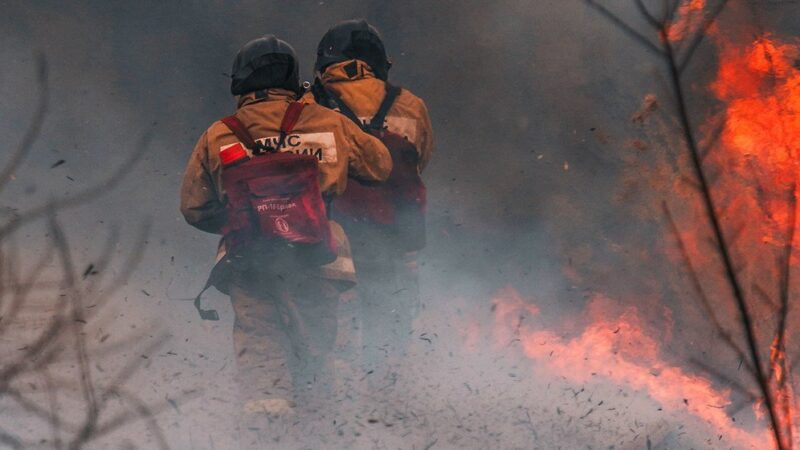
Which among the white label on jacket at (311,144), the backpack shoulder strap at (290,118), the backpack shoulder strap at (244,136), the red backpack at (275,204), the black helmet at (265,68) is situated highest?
the black helmet at (265,68)

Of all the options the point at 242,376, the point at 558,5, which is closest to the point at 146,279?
the point at 242,376

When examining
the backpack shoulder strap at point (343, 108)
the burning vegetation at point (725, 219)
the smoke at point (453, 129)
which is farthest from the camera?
the smoke at point (453, 129)

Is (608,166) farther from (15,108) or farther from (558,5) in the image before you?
(15,108)

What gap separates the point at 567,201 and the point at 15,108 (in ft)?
14.3

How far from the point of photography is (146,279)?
6.80 m

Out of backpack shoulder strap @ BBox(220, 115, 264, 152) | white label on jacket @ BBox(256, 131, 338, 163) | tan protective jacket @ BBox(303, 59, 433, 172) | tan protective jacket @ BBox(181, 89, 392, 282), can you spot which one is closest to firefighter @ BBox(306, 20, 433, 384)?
tan protective jacket @ BBox(303, 59, 433, 172)

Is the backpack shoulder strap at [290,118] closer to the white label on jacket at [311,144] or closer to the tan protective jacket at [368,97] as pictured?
the white label on jacket at [311,144]

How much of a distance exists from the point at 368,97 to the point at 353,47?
35 centimetres

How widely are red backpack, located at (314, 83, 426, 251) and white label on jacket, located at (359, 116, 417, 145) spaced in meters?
0.03

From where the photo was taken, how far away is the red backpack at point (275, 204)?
4.62m

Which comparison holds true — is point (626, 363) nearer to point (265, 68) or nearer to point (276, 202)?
point (276, 202)

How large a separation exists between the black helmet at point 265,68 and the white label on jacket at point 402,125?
59 centimetres

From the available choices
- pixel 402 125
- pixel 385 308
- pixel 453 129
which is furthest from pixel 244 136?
pixel 453 129

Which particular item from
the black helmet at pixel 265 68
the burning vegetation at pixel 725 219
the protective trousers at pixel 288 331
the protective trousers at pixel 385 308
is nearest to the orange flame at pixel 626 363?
the burning vegetation at pixel 725 219
